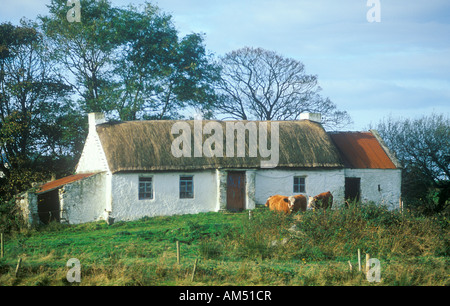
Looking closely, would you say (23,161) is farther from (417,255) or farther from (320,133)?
(417,255)

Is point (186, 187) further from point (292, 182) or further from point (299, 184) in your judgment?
point (299, 184)

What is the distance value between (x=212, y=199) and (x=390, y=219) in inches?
426

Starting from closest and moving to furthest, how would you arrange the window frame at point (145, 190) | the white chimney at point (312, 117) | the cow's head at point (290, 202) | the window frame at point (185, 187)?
the cow's head at point (290, 202), the window frame at point (145, 190), the window frame at point (185, 187), the white chimney at point (312, 117)

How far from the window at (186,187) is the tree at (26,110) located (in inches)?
342

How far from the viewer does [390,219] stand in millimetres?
16234

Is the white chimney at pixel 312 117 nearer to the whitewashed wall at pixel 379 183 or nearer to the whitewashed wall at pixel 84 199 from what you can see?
the whitewashed wall at pixel 379 183

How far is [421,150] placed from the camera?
34500mm

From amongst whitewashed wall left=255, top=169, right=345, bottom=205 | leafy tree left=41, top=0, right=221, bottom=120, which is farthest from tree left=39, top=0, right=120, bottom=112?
whitewashed wall left=255, top=169, right=345, bottom=205

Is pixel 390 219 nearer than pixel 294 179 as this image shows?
Yes

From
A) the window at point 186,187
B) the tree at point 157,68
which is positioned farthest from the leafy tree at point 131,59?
the window at point 186,187

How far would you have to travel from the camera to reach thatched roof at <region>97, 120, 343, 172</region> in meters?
24.7

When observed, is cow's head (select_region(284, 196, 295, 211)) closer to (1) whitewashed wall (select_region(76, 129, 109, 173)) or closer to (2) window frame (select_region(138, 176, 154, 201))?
(2) window frame (select_region(138, 176, 154, 201))

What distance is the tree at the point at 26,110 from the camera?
1125 inches
